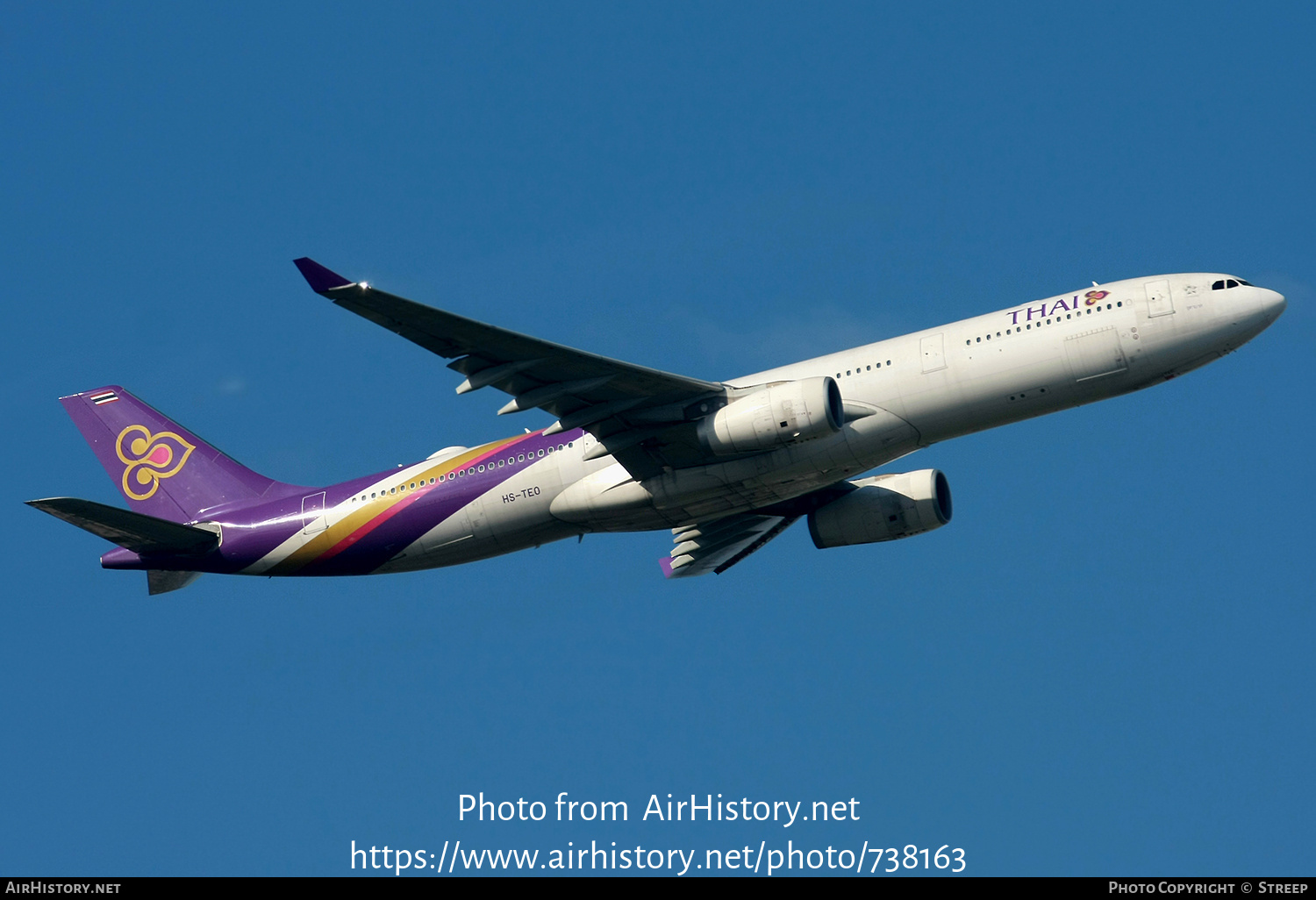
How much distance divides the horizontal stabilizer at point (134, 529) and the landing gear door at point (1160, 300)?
27.9 metres

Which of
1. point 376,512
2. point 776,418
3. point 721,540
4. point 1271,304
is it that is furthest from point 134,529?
point 1271,304

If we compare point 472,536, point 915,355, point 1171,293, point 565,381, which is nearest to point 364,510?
point 472,536

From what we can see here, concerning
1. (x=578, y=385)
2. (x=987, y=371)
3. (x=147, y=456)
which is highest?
(x=147, y=456)

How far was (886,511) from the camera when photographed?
45.6 metres

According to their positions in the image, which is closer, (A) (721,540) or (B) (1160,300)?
(B) (1160,300)

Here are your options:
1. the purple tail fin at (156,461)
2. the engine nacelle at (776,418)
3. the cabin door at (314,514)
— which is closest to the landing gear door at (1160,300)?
the engine nacelle at (776,418)

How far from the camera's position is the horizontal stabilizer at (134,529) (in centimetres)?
4116

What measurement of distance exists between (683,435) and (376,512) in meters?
10.2

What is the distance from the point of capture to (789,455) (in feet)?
128

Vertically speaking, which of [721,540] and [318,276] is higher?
[318,276]

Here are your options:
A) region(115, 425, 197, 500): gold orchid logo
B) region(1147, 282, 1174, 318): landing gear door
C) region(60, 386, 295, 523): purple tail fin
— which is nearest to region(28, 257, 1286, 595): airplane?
region(1147, 282, 1174, 318): landing gear door

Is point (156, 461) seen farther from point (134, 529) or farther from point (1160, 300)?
point (1160, 300)

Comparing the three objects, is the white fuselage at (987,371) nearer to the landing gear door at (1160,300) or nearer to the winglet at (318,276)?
the landing gear door at (1160,300)

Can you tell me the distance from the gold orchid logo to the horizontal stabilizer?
3.90 metres
